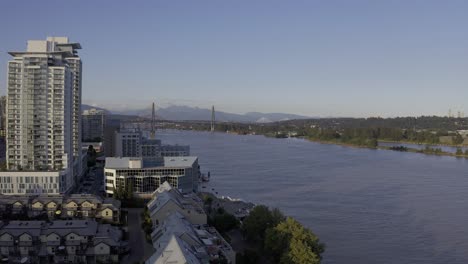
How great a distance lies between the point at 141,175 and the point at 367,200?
3446mm

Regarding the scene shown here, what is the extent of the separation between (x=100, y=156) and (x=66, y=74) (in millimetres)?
5472

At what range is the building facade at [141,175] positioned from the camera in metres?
7.22

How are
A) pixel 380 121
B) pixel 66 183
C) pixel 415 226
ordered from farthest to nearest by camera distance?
1. pixel 380 121
2. pixel 66 183
3. pixel 415 226

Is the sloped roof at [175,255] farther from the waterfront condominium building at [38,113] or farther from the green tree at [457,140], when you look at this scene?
the green tree at [457,140]

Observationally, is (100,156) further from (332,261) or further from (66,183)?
(332,261)

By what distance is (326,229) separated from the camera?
591 centimetres

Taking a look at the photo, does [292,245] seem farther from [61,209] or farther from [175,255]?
[61,209]

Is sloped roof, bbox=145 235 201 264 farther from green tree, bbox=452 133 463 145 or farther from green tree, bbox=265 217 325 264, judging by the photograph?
green tree, bbox=452 133 463 145

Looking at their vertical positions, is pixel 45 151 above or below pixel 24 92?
below

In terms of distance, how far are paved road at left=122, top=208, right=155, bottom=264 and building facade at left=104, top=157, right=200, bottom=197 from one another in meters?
1.09

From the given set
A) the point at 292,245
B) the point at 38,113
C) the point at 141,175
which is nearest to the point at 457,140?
the point at 141,175

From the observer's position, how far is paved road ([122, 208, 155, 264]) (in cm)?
445

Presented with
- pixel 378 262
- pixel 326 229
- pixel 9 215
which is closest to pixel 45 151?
pixel 9 215

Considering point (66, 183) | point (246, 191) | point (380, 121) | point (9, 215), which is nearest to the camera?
point (9, 215)
